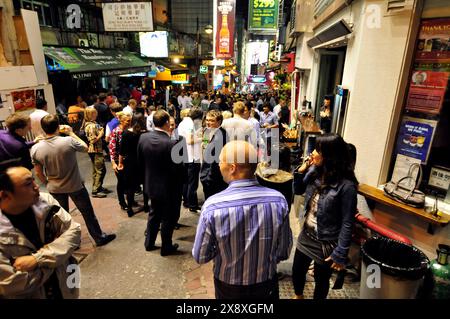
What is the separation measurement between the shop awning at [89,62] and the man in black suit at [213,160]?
25.1ft

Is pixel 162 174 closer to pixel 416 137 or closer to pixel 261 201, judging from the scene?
pixel 261 201

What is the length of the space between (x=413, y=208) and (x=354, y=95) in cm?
178

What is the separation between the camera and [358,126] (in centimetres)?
430

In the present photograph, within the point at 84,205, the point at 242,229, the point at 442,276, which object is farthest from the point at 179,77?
the point at 242,229

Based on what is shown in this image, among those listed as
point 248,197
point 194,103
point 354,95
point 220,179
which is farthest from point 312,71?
point 248,197

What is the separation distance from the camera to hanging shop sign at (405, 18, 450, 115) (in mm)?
3475

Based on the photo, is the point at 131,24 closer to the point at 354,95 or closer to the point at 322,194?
the point at 354,95

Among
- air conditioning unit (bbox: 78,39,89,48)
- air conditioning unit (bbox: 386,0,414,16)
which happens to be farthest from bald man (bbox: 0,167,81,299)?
air conditioning unit (bbox: 78,39,89,48)

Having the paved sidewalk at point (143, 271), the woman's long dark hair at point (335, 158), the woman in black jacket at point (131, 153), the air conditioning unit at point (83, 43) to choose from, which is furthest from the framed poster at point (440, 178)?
the air conditioning unit at point (83, 43)

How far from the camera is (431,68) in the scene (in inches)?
142

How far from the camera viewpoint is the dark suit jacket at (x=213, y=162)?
4.61 metres

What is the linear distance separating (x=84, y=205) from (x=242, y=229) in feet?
10.4

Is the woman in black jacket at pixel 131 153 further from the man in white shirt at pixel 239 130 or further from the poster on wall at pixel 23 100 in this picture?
the poster on wall at pixel 23 100

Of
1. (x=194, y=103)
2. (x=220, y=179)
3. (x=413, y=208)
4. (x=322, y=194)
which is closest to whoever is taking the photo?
(x=322, y=194)
